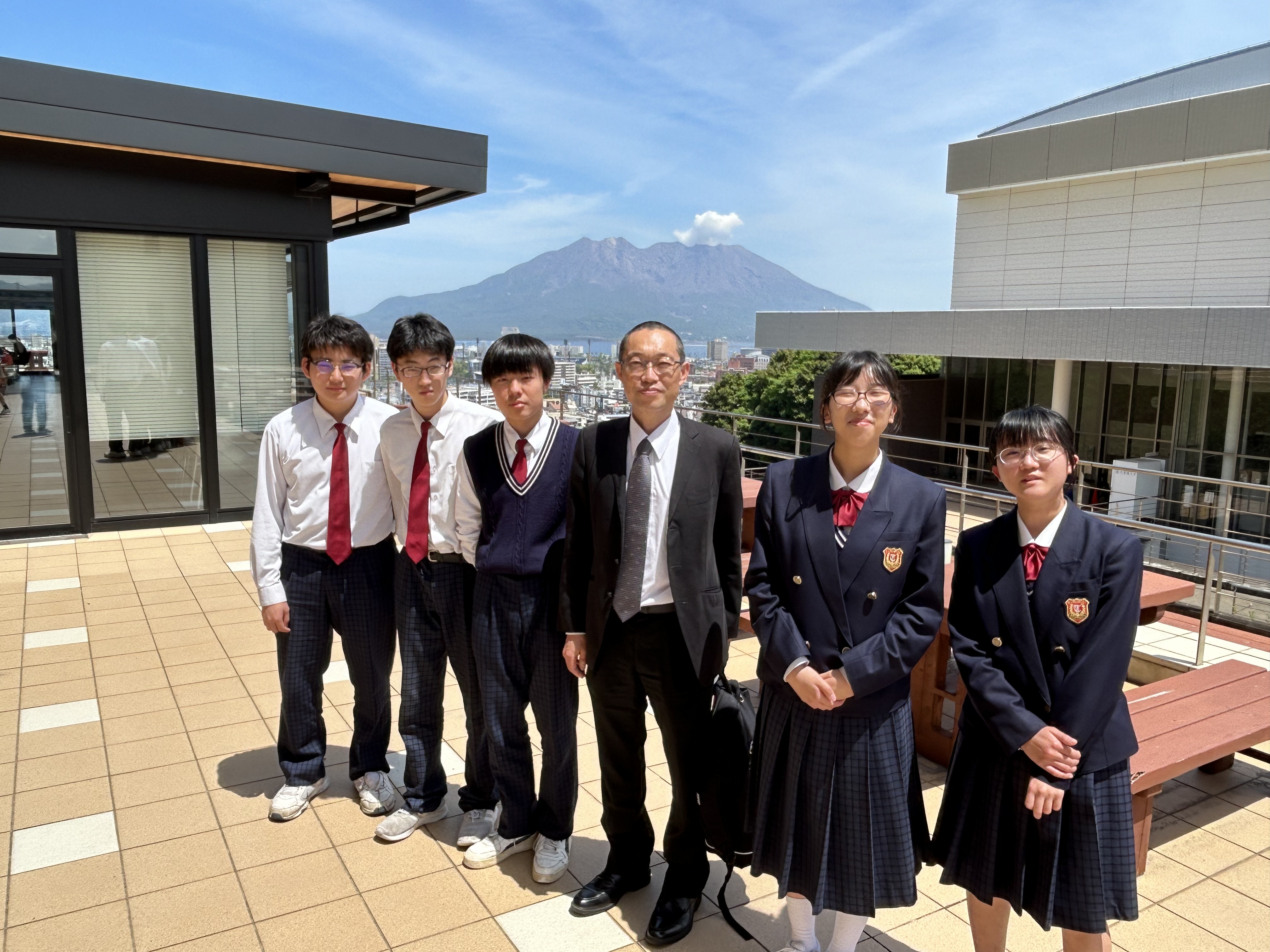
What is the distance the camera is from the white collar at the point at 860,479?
1.99m

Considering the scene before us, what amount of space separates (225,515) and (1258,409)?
1329 cm

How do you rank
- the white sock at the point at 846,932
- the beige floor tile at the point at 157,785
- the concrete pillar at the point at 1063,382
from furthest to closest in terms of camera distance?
the concrete pillar at the point at 1063,382
the beige floor tile at the point at 157,785
the white sock at the point at 846,932

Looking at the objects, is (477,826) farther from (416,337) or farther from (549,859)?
(416,337)

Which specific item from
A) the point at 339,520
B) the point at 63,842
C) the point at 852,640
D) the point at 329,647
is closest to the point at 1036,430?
the point at 852,640

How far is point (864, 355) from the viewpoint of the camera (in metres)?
1.98

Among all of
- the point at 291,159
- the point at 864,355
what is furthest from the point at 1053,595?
the point at 291,159

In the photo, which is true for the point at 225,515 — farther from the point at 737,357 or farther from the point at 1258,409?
the point at 737,357

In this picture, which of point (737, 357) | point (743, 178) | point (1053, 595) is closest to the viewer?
point (1053, 595)

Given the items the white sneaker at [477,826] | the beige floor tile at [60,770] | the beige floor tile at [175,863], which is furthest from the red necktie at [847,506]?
the beige floor tile at [60,770]

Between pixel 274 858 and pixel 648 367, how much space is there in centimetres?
194

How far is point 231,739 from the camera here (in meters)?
3.63

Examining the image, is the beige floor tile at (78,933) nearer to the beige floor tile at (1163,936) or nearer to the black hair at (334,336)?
the black hair at (334,336)

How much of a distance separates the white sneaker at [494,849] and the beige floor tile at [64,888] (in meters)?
0.99

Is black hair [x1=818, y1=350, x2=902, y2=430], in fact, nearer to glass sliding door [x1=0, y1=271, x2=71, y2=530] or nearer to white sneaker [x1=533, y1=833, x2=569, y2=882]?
white sneaker [x1=533, y1=833, x2=569, y2=882]
